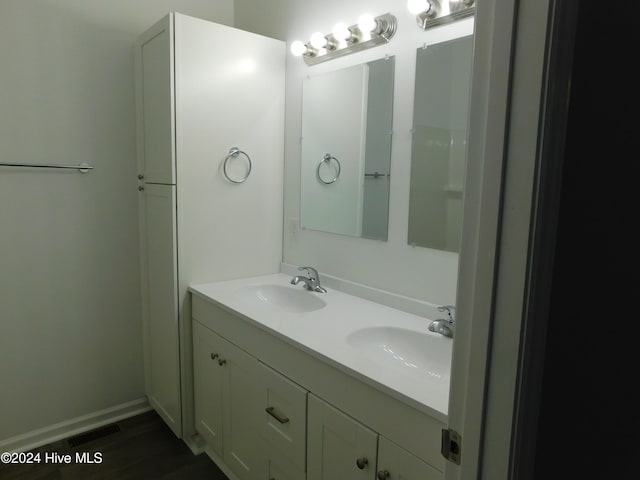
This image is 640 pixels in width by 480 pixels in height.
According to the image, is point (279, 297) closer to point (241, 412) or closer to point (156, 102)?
point (241, 412)

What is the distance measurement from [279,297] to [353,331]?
0.68m

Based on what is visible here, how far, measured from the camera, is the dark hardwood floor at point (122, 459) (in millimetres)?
1973

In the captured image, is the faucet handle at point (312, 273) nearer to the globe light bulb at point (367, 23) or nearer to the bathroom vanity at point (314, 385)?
the bathroom vanity at point (314, 385)

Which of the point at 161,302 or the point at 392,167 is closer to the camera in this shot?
the point at 392,167

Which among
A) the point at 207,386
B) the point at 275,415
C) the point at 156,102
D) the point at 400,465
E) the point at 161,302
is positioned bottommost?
the point at 207,386

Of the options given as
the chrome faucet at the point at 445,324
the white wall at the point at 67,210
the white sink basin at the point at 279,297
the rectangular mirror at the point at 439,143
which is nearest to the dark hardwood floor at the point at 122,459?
the white wall at the point at 67,210

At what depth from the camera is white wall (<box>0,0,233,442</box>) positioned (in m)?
2.00

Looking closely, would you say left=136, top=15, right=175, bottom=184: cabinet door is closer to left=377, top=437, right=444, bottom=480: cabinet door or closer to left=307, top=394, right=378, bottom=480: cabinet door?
left=307, top=394, right=378, bottom=480: cabinet door

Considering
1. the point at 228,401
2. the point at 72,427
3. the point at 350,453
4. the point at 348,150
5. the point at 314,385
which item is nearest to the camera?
the point at 350,453

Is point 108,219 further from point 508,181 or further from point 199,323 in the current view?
point 508,181

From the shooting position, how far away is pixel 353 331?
4.99ft

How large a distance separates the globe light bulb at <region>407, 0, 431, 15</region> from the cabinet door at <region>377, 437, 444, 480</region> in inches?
55.2

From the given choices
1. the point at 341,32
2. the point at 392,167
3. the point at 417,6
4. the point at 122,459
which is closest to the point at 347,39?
the point at 341,32

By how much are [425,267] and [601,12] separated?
3.72 feet
